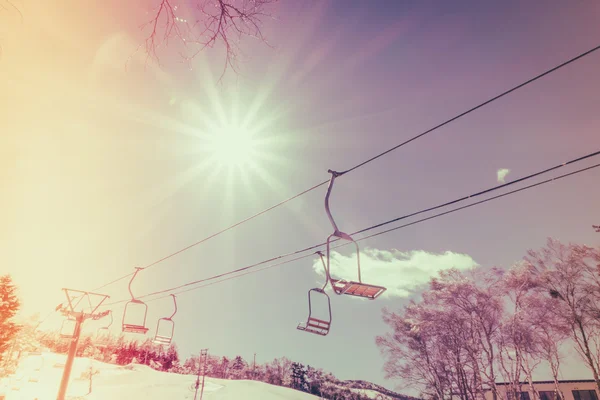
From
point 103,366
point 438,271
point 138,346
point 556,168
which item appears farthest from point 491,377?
point 138,346

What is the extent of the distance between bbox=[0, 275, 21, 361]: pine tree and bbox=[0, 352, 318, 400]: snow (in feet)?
26.9

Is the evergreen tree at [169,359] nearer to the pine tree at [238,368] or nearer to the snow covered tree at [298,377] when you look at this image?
the pine tree at [238,368]

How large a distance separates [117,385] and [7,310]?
113 ft

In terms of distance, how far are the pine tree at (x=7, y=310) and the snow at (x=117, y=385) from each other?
819cm

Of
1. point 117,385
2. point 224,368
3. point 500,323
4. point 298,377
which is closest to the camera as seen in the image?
point 500,323

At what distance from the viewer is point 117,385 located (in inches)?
2781

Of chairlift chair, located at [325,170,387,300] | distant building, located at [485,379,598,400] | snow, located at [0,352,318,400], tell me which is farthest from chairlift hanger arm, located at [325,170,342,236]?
snow, located at [0,352,318,400]

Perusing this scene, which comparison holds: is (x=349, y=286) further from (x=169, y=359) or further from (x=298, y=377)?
(x=169, y=359)

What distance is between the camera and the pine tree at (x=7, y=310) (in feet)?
151

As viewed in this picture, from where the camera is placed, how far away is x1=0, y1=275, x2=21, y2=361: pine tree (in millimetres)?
45906

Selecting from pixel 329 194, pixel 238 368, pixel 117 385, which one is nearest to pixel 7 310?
pixel 117 385

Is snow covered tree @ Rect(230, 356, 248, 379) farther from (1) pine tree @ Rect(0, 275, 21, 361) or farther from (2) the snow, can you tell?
(1) pine tree @ Rect(0, 275, 21, 361)

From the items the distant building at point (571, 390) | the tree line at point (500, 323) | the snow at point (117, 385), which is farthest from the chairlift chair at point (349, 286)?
the snow at point (117, 385)

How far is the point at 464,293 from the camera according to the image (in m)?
27.9
